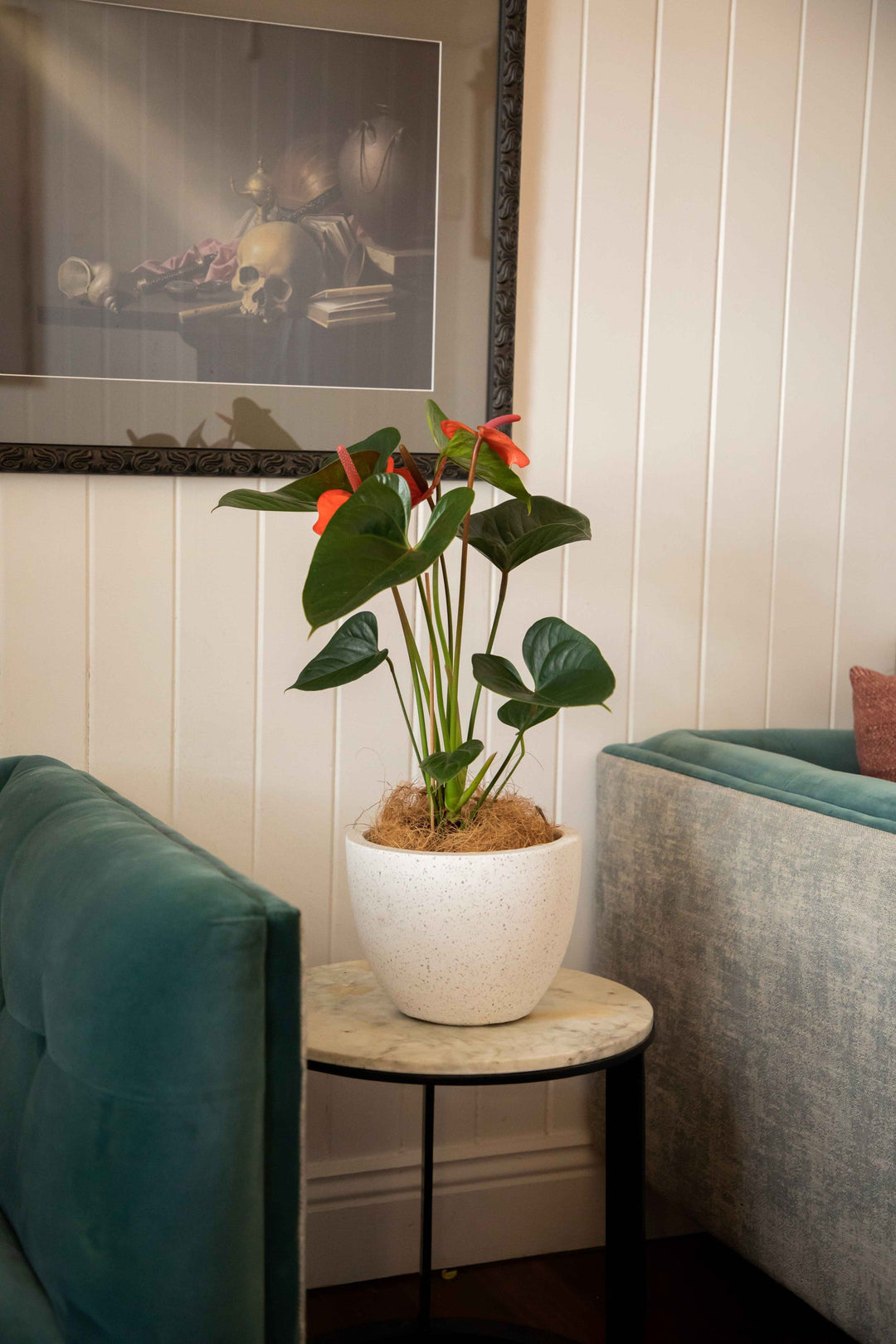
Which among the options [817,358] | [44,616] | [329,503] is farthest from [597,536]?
[44,616]

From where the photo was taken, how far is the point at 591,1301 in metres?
1.64

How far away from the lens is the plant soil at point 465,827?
1.19 m

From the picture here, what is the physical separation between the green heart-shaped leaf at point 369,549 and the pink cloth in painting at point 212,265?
0.63m

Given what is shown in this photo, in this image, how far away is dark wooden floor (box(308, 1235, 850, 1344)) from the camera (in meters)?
1.56

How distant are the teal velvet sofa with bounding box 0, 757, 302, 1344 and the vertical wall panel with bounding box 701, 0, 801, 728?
1186 millimetres

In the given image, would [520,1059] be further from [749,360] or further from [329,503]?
[749,360]

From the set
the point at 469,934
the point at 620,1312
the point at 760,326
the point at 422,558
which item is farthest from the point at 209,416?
the point at 620,1312

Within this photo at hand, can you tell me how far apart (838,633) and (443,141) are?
3.41ft

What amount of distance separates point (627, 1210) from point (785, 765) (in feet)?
1.92

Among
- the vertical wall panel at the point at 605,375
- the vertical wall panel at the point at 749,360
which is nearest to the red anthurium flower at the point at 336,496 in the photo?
the vertical wall panel at the point at 605,375

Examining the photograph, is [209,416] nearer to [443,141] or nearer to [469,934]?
[443,141]

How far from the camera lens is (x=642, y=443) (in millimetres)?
1771

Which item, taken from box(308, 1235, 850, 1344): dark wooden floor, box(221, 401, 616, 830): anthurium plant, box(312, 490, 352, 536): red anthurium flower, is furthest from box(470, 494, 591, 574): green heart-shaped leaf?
box(308, 1235, 850, 1344): dark wooden floor

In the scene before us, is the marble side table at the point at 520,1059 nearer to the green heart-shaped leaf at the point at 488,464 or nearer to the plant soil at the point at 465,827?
A: the plant soil at the point at 465,827
